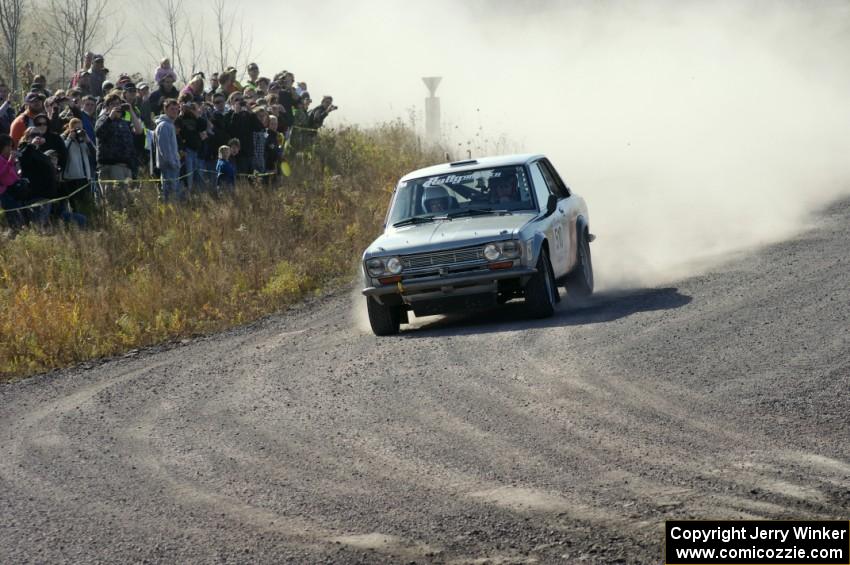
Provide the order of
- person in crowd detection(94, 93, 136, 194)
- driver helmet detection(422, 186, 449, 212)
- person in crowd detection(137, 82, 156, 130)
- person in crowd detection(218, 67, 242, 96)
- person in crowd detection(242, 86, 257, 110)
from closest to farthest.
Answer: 1. driver helmet detection(422, 186, 449, 212)
2. person in crowd detection(94, 93, 136, 194)
3. person in crowd detection(137, 82, 156, 130)
4. person in crowd detection(242, 86, 257, 110)
5. person in crowd detection(218, 67, 242, 96)

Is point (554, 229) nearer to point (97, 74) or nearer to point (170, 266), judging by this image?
point (170, 266)

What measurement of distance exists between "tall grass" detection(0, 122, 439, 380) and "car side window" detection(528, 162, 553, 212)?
3944 millimetres

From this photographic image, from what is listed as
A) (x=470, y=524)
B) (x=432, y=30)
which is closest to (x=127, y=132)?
(x=470, y=524)

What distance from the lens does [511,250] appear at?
12.4 metres

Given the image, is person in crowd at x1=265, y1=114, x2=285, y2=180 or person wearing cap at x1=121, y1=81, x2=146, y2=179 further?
person in crowd at x1=265, y1=114, x2=285, y2=180

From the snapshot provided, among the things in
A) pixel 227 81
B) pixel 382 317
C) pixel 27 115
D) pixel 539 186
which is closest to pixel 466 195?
pixel 539 186

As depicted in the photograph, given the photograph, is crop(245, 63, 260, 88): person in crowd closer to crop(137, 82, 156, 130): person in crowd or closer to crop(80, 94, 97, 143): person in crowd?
crop(137, 82, 156, 130): person in crowd

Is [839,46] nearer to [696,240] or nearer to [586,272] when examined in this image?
[696,240]

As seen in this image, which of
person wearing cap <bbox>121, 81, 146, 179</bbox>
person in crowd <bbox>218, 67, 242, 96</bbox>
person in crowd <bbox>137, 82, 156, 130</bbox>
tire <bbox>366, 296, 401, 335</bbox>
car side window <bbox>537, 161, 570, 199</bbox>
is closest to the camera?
tire <bbox>366, 296, 401, 335</bbox>

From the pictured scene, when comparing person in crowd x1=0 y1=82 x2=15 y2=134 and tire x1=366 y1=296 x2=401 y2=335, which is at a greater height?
person in crowd x1=0 y1=82 x2=15 y2=134

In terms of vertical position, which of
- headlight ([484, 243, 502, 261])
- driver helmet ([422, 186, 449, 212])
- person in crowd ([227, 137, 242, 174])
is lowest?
headlight ([484, 243, 502, 261])

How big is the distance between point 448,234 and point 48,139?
6659mm

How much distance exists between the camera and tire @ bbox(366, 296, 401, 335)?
13.0 m

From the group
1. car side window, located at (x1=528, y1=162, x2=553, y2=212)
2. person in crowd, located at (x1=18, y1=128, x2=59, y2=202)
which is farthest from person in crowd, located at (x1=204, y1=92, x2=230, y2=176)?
car side window, located at (x1=528, y1=162, x2=553, y2=212)
